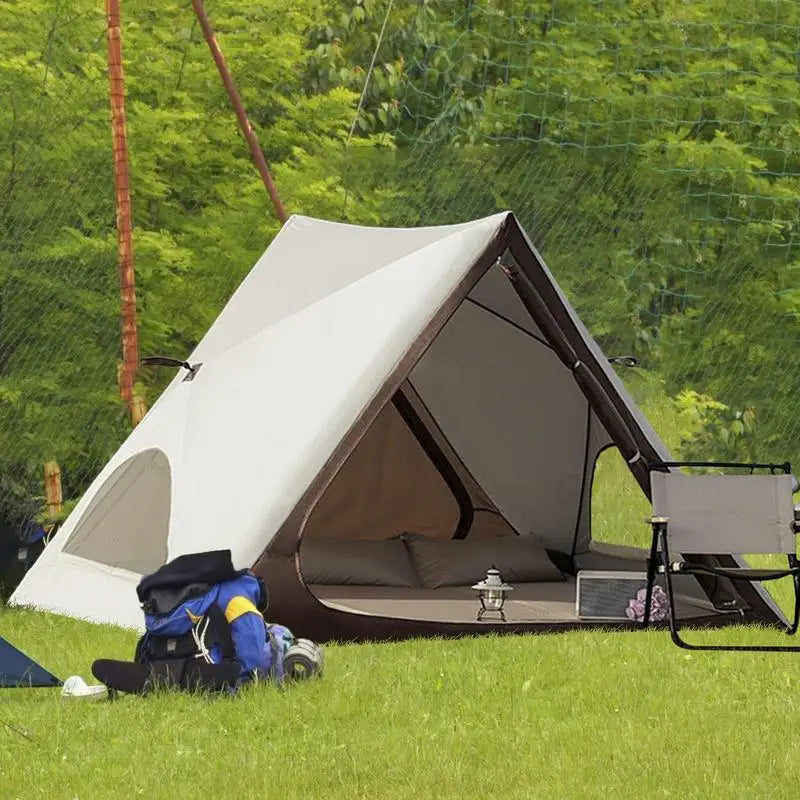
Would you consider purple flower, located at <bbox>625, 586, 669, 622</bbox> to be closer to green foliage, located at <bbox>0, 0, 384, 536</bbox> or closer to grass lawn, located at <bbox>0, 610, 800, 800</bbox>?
grass lawn, located at <bbox>0, 610, 800, 800</bbox>

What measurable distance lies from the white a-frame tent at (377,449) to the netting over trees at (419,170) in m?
1.71

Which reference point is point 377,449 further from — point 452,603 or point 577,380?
point 577,380

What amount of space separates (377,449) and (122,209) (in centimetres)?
168

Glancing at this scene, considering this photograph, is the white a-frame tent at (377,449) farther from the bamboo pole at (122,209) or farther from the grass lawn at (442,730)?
the bamboo pole at (122,209)

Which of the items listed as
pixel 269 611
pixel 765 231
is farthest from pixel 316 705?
pixel 765 231

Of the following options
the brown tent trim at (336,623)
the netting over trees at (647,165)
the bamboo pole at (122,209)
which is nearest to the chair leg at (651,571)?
the brown tent trim at (336,623)

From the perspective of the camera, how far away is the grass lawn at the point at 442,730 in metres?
3.58

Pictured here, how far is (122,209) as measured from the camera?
25.9ft

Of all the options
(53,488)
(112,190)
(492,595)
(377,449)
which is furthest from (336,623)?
(112,190)

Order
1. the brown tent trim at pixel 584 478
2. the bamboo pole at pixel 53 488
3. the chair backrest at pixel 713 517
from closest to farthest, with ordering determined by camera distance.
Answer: the chair backrest at pixel 713 517 → the brown tent trim at pixel 584 478 → the bamboo pole at pixel 53 488

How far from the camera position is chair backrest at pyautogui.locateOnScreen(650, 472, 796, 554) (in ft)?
17.0

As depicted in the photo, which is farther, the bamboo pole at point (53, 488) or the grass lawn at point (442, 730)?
the bamboo pole at point (53, 488)

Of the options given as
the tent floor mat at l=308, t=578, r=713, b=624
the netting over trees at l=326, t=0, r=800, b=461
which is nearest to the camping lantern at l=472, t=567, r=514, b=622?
the tent floor mat at l=308, t=578, r=713, b=624

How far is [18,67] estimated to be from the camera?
823 centimetres
